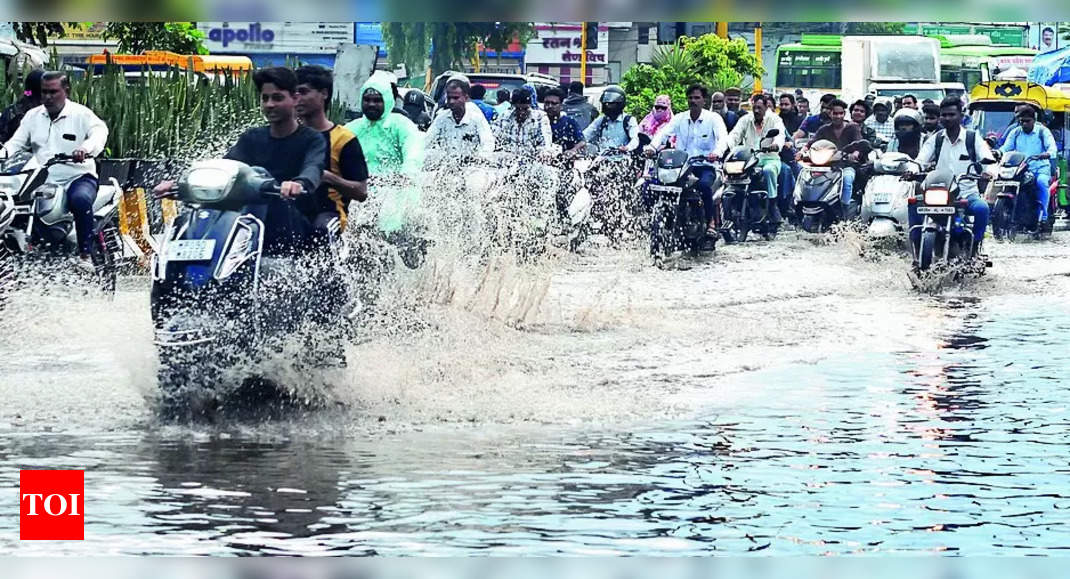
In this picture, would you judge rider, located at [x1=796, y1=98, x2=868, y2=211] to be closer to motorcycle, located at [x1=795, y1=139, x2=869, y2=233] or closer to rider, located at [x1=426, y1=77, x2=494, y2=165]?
motorcycle, located at [x1=795, y1=139, x2=869, y2=233]

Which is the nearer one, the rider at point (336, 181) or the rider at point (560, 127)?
the rider at point (336, 181)

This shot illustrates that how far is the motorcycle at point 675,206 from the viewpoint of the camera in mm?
17906

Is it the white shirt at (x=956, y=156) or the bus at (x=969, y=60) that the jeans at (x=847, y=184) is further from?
the bus at (x=969, y=60)

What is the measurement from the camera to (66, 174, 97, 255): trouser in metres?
12.4

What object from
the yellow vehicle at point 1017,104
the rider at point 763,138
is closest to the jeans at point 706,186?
the rider at point 763,138

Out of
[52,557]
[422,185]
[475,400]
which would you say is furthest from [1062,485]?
[422,185]

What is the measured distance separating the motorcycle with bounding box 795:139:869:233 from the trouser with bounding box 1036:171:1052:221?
230cm

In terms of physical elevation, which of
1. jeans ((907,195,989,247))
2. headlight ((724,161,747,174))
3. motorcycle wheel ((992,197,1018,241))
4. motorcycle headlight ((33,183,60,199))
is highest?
headlight ((724,161,747,174))

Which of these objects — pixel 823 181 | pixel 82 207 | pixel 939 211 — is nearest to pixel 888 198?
pixel 939 211

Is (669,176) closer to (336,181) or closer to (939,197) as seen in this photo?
(939,197)

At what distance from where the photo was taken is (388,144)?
12.0m

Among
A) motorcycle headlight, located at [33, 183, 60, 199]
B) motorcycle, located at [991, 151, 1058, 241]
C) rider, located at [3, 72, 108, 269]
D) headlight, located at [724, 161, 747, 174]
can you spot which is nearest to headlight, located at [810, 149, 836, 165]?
headlight, located at [724, 161, 747, 174]

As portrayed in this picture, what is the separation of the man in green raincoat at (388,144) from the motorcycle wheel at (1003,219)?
1103 centimetres

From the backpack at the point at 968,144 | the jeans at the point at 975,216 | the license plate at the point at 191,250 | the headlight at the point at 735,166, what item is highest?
the backpack at the point at 968,144
